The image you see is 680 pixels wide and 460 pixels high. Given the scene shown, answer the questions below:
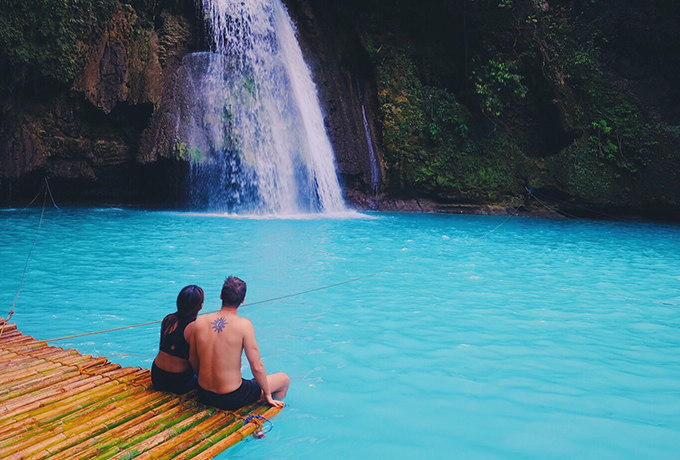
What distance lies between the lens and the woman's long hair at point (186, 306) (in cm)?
319

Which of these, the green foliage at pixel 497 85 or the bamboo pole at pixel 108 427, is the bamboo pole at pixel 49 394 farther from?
the green foliage at pixel 497 85

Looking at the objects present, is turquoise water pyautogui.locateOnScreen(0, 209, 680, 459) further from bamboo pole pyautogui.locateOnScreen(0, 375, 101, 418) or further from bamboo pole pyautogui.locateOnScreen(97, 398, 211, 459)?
bamboo pole pyautogui.locateOnScreen(0, 375, 101, 418)

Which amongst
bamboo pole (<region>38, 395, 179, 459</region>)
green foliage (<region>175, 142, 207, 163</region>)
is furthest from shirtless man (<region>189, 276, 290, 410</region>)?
green foliage (<region>175, 142, 207, 163</region>)

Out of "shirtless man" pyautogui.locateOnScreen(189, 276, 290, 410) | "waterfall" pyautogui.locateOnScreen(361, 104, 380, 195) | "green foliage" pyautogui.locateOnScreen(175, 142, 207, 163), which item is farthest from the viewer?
"waterfall" pyautogui.locateOnScreen(361, 104, 380, 195)

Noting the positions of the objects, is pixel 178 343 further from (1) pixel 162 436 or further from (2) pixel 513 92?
(2) pixel 513 92

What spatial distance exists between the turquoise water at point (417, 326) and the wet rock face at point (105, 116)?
4.50 meters

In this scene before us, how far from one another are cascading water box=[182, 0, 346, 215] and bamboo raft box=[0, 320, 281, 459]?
477 inches

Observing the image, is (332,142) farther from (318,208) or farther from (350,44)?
(350,44)

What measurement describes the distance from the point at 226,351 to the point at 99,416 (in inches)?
32.2

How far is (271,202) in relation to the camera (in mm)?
15492

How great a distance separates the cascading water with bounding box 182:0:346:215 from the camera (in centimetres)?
1534

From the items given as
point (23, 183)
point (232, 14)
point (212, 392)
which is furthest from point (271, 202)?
point (212, 392)

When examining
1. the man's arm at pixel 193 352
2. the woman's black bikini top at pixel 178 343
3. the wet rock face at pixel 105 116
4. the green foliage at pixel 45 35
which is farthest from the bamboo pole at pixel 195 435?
the green foliage at pixel 45 35

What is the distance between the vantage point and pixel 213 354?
119 inches
